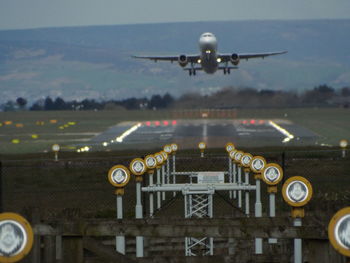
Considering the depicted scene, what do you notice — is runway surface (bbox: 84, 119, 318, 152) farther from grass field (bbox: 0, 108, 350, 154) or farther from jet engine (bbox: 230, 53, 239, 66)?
jet engine (bbox: 230, 53, 239, 66)

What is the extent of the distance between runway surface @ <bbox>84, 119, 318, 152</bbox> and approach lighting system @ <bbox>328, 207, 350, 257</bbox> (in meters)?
45.6

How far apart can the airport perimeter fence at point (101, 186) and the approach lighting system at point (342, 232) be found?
32.2 feet

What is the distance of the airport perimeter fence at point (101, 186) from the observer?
73.0ft

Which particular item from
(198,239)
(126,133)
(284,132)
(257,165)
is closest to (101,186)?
(257,165)

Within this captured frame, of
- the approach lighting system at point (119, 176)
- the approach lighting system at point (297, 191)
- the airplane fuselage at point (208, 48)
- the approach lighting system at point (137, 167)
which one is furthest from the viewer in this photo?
the airplane fuselage at point (208, 48)

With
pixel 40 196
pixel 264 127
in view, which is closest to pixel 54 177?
pixel 40 196

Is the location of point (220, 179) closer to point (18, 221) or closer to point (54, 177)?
point (18, 221)

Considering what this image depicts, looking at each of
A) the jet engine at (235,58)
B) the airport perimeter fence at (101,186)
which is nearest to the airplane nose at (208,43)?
the jet engine at (235,58)

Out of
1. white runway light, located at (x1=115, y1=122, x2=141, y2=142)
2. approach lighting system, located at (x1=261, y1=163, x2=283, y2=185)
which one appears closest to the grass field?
white runway light, located at (x1=115, y1=122, x2=141, y2=142)

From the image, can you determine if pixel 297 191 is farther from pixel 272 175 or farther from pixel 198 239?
pixel 198 239

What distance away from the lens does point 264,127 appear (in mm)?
73938

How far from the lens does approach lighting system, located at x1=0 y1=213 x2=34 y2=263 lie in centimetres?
694

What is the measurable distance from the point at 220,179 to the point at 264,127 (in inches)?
2182

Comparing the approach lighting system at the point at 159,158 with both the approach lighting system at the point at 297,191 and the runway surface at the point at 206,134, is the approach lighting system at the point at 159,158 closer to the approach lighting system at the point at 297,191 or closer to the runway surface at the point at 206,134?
the approach lighting system at the point at 297,191
